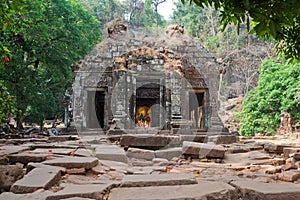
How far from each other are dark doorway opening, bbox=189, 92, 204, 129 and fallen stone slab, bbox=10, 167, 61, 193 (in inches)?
473

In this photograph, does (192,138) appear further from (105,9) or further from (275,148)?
(105,9)

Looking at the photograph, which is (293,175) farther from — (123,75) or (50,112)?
(50,112)

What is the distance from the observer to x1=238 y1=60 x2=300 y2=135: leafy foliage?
650 inches

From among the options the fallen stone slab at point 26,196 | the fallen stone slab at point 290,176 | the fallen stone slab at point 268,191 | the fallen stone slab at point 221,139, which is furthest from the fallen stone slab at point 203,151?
the fallen stone slab at point 26,196

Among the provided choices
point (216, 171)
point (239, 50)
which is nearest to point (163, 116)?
point (216, 171)

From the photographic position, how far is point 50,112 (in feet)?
62.6

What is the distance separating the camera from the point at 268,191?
239cm

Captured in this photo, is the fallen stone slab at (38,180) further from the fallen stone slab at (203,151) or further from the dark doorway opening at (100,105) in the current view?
the dark doorway opening at (100,105)

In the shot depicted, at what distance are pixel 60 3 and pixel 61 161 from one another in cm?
1578

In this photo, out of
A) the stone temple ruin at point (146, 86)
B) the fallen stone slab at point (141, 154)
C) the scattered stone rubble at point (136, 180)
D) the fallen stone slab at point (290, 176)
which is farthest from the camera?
the stone temple ruin at point (146, 86)

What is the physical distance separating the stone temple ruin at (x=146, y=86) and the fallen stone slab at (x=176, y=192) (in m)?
8.85

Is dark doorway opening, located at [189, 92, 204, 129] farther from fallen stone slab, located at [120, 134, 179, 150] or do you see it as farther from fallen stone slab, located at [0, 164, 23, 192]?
fallen stone slab, located at [0, 164, 23, 192]

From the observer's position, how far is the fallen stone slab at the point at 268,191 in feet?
7.65

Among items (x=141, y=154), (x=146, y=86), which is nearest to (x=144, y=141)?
(x=141, y=154)
